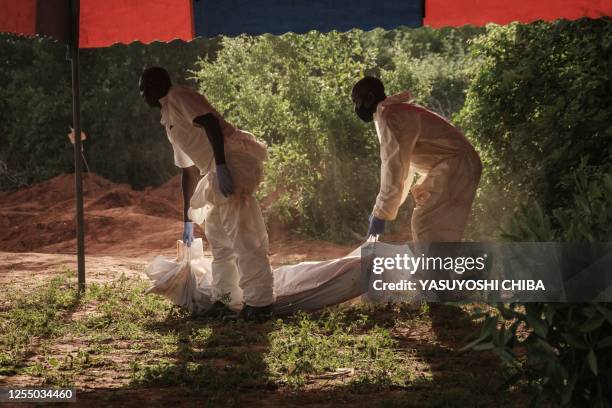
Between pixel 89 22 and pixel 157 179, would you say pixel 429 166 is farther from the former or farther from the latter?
pixel 157 179

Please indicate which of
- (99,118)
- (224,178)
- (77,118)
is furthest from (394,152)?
(99,118)

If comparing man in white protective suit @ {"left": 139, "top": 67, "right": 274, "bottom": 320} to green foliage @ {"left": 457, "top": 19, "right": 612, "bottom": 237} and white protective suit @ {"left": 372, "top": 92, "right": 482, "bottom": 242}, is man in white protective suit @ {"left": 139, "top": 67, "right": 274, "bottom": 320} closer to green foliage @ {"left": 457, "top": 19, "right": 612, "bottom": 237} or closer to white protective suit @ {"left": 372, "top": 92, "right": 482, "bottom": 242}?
white protective suit @ {"left": 372, "top": 92, "right": 482, "bottom": 242}

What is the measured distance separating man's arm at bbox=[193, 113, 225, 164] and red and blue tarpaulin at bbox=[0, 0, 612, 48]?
114 centimetres

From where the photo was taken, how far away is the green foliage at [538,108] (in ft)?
23.4

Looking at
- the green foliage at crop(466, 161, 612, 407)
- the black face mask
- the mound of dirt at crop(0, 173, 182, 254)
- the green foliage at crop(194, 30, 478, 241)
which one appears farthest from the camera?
the mound of dirt at crop(0, 173, 182, 254)

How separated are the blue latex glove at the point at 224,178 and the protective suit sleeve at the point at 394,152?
3.34ft

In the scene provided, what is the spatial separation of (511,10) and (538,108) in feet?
5.54

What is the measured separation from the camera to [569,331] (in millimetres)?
2914

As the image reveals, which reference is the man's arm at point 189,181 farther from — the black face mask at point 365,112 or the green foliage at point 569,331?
the green foliage at point 569,331

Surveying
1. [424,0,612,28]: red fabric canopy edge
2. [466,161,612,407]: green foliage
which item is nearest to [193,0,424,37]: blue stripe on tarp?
[424,0,612,28]: red fabric canopy edge

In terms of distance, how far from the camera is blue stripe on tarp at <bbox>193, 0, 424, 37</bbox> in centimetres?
647

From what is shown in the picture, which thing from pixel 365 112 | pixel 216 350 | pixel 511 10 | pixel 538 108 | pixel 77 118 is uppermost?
pixel 511 10

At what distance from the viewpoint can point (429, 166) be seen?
6301mm

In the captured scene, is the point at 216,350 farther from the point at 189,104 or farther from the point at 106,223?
the point at 106,223
